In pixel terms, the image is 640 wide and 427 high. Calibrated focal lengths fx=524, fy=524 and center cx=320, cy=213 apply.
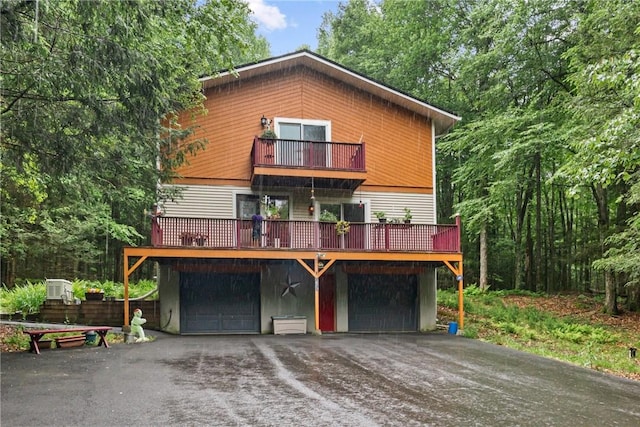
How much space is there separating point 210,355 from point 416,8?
24.6 meters

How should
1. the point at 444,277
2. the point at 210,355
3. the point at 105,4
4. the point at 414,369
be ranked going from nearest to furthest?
the point at 105,4, the point at 414,369, the point at 210,355, the point at 444,277

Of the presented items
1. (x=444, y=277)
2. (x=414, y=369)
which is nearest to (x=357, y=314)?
(x=414, y=369)

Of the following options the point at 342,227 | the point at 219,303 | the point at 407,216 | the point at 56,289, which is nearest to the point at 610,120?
the point at 342,227

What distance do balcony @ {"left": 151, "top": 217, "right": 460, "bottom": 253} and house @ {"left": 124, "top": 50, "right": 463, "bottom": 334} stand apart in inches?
1.4

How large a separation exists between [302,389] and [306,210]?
1123cm

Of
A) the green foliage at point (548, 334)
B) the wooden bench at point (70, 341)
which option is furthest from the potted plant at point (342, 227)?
the wooden bench at point (70, 341)

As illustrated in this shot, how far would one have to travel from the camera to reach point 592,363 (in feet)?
37.7

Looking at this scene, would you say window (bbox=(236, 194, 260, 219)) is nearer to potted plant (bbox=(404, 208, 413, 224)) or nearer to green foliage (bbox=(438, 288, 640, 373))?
potted plant (bbox=(404, 208, 413, 224))

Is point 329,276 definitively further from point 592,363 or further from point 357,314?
point 592,363

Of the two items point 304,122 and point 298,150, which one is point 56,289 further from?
point 304,122

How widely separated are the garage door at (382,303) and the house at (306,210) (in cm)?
4

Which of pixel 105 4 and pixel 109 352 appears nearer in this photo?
pixel 105 4

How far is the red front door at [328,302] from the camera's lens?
721 inches

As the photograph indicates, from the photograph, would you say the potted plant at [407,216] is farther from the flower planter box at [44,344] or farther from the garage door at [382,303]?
the flower planter box at [44,344]
